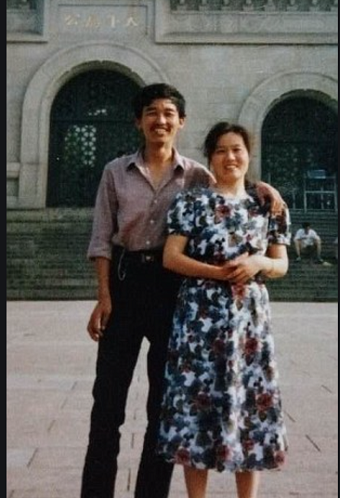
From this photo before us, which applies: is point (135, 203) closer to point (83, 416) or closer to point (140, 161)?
point (140, 161)

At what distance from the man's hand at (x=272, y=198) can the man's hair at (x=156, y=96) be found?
497 mm

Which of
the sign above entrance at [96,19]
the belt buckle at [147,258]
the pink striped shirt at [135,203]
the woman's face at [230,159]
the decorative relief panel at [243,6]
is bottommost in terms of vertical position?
the belt buckle at [147,258]

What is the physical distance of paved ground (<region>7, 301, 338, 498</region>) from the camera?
3.71m

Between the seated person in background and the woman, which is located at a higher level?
the seated person in background

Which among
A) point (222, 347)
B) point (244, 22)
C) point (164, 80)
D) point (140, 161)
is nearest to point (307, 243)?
point (164, 80)

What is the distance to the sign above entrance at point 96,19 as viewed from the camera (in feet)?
72.8

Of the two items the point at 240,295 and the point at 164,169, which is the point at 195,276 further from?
the point at 164,169

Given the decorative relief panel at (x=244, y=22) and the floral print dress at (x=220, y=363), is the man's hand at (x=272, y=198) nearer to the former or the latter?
the floral print dress at (x=220, y=363)

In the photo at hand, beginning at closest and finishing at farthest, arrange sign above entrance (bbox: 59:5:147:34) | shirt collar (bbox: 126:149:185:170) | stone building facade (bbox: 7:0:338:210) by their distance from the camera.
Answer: shirt collar (bbox: 126:149:185:170) → stone building facade (bbox: 7:0:338:210) → sign above entrance (bbox: 59:5:147:34)

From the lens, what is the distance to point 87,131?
22.8m

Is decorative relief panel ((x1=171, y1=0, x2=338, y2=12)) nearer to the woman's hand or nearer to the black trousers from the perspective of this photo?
the black trousers

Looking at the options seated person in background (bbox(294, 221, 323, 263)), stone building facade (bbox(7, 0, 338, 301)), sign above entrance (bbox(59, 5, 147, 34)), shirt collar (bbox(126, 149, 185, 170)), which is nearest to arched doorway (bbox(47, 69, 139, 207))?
stone building facade (bbox(7, 0, 338, 301))

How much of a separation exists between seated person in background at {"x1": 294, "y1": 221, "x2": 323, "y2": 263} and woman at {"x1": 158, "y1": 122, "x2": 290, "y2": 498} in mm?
14828

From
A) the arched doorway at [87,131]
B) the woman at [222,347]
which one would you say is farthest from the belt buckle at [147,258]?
the arched doorway at [87,131]
